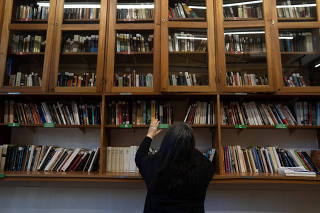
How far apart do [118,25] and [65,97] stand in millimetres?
976

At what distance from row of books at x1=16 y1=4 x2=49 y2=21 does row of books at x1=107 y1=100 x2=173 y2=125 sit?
1.22 meters

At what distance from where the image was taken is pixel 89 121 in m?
2.18

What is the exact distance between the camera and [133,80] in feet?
6.89

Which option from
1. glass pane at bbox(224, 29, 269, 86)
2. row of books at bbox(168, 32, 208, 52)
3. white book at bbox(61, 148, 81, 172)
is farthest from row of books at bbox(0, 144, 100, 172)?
glass pane at bbox(224, 29, 269, 86)

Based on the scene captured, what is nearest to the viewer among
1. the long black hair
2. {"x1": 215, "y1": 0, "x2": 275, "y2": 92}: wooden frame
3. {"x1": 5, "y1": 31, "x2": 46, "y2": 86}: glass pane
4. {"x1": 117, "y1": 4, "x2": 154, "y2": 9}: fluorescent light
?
the long black hair

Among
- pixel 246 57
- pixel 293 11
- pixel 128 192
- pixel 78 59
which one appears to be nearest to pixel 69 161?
pixel 128 192

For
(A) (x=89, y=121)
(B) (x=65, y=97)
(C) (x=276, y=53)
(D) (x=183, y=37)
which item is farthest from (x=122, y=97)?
(C) (x=276, y=53)

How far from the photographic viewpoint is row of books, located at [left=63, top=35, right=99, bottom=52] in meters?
2.14

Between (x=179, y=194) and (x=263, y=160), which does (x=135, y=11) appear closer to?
(x=179, y=194)

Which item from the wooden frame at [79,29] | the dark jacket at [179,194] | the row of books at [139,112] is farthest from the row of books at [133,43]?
the dark jacket at [179,194]

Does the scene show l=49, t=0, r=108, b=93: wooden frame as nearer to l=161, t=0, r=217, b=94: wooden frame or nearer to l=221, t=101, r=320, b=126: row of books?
l=161, t=0, r=217, b=94: wooden frame

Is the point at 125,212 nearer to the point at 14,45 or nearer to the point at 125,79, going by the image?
the point at 125,79

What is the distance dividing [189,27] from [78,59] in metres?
1.24

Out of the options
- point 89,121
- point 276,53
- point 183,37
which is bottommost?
point 89,121
